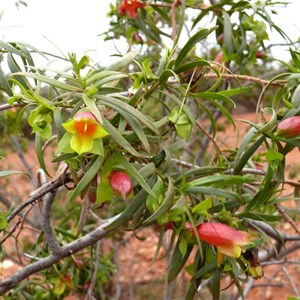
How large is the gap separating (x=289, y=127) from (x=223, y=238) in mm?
189

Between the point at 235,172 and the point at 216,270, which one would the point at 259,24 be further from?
the point at 216,270

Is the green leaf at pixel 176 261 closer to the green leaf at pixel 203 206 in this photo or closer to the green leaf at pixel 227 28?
the green leaf at pixel 203 206

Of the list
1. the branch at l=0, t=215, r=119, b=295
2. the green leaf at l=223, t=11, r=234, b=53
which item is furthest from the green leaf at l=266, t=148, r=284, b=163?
the green leaf at l=223, t=11, r=234, b=53

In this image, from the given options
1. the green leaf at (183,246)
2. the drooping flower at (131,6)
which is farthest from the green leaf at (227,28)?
the green leaf at (183,246)

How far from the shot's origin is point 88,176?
722mm

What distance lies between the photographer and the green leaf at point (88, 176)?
72cm

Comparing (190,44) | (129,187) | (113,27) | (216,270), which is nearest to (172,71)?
(190,44)

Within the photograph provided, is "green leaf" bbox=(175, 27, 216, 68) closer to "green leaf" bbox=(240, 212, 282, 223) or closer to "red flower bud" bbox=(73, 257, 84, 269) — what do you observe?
"green leaf" bbox=(240, 212, 282, 223)

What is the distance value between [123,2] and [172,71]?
702 mm

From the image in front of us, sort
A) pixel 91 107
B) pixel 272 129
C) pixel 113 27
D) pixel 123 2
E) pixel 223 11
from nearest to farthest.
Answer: pixel 91 107 < pixel 272 129 < pixel 223 11 < pixel 123 2 < pixel 113 27

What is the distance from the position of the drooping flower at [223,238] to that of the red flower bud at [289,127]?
0.16 meters

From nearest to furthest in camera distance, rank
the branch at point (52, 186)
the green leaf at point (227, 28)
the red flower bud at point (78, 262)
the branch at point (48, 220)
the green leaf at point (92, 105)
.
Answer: the green leaf at point (92, 105), the branch at point (52, 186), the branch at point (48, 220), the green leaf at point (227, 28), the red flower bud at point (78, 262)

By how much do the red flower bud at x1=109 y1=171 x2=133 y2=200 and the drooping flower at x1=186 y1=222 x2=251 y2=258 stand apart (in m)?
0.13

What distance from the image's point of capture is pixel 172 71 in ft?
2.57
